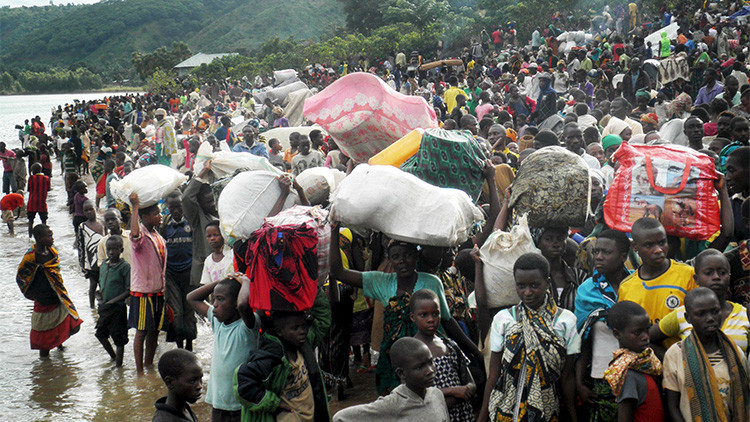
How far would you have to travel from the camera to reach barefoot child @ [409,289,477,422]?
3846 mm

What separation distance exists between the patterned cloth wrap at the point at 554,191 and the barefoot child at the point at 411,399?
1405 millimetres

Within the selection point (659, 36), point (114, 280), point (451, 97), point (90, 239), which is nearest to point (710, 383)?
point (114, 280)

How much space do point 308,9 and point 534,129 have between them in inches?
3639

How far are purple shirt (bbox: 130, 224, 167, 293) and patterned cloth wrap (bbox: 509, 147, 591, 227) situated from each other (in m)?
3.52

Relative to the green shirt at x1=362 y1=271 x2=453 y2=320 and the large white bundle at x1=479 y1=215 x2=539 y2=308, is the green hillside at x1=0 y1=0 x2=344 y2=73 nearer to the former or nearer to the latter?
the green shirt at x1=362 y1=271 x2=453 y2=320

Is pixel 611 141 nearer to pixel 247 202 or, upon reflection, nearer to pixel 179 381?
pixel 247 202

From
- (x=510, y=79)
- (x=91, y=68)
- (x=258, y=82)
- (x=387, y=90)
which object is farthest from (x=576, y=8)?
(x=91, y=68)

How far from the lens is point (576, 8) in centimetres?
3406

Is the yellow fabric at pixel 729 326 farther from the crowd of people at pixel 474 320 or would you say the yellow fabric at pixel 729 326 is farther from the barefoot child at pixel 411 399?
the barefoot child at pixel 411 399

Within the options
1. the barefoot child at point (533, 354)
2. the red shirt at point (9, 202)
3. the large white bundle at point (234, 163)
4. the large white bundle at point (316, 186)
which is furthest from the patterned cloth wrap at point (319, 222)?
the red shirt at point (9, 202)

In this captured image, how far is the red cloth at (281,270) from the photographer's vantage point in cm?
393

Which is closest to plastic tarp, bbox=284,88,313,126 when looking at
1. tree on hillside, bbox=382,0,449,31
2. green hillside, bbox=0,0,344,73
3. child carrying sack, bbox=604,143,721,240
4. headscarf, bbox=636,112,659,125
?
headscarf, bbox=636,112,659,125

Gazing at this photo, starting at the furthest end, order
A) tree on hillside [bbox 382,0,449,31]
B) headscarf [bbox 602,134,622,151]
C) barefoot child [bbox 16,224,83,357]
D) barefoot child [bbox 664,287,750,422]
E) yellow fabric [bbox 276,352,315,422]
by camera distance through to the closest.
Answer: tree on hillside [bbox 382,0,449,31] → barefoot child [bbox 16,224,83,357] → headscarf [bbox 602,134,622,151] → yellow fabric [bbox 276,352,315,422] → barefoot child [bbox 664,287,750,422]

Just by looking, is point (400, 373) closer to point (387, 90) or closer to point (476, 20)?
point (387, 90)
